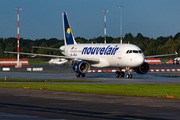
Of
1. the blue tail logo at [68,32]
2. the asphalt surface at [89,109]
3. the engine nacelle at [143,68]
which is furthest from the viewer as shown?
the blue tail logo at [68,32]

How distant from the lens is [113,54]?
51.2 m

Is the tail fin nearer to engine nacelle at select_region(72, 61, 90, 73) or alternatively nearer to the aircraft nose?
engine nacelle at select_region(72, 61, 90, 73)

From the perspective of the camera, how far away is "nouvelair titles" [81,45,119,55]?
51.8m

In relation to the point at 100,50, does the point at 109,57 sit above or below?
below

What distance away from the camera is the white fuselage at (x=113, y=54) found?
48719 mm

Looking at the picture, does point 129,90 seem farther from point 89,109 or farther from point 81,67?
point 81,67

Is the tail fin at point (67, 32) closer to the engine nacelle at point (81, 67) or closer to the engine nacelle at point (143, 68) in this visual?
the engine nacelle at point (81, 67)

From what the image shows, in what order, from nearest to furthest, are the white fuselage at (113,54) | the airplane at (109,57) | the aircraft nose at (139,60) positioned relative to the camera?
the aircraft nose at (139,60)
the white fuselage at (113,54)
the airplane at (109,57)

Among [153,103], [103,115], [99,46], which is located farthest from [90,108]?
[99,46]

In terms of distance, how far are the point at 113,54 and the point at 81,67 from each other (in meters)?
4.76

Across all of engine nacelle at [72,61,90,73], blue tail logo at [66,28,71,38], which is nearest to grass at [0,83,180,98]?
engine nacelle at [72,61,90,73]

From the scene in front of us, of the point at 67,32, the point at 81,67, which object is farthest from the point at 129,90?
the point at 67,32

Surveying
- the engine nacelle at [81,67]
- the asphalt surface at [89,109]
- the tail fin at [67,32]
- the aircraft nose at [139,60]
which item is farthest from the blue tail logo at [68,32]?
the asphalt surface at [89,109]

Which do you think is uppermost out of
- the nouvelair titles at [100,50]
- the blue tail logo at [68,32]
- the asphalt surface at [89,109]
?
the blue tail logo at [68,32]
